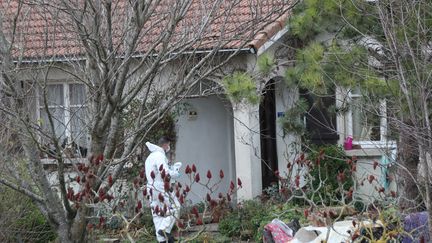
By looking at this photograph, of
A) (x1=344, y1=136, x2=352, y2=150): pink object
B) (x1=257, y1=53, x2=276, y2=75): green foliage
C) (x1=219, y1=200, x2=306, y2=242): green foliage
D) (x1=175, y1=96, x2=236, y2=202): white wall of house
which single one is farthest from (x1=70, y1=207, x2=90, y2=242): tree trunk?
(x1=175, y1=96, x2=236, y2=202): white wall of house

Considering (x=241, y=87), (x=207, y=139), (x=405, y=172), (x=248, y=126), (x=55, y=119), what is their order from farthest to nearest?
(x=207, y=139)
(x=248, y=126)
(x=241, y=87)
(x=55, y=119)
(x=405, y=172)

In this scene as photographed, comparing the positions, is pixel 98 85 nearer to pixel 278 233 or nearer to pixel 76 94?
pixel 278 233

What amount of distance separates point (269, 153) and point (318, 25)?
21.3ft

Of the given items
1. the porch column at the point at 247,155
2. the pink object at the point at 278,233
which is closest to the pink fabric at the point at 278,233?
the pink object at the point at 278,233

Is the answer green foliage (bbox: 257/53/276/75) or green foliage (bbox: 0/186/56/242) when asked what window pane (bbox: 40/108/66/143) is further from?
green foliage (bbox: 257/53/276/75)

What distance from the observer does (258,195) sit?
16.4 meters

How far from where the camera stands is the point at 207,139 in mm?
18156

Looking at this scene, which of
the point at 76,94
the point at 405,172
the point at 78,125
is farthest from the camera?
the point at 76,94

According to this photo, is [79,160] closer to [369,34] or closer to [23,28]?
[23,28]

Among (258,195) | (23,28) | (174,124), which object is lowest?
(258,195)

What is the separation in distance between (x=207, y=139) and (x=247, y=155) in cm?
175

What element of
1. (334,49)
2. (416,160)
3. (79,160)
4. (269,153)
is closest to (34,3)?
(79,160)

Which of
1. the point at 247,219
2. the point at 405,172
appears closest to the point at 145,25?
the point at 405,172

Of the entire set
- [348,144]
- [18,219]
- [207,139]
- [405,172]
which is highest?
[207,139]
